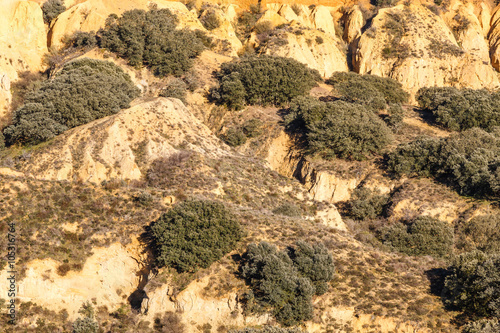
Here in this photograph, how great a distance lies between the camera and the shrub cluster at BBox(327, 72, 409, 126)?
5698cm

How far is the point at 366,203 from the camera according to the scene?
1773 inches

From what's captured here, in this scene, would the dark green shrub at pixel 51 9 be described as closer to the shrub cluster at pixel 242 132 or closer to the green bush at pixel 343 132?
the shrub cluster at pixel 242 132

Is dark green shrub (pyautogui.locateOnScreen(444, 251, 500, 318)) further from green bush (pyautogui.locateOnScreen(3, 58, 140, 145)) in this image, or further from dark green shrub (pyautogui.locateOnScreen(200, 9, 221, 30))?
dark green shrub (pyautogui.locateOnScreen(200, 9, 221, 30))

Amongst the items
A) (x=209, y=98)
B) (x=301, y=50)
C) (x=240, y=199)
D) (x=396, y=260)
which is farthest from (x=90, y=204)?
(x=301, y=50)

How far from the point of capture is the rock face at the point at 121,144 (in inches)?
1613

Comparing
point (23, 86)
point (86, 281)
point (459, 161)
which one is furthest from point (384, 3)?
point (86, 281)

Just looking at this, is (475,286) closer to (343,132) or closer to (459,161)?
(459,161)

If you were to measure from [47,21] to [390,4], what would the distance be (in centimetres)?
4743

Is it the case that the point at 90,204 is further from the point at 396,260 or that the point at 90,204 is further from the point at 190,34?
the point at 190,34

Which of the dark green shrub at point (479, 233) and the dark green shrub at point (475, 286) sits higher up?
the dark green shrub at point (475, 286)

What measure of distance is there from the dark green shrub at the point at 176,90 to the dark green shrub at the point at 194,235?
27.5 metres

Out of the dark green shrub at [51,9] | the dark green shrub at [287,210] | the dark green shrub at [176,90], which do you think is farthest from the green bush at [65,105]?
the dark green shrub at [51,9]

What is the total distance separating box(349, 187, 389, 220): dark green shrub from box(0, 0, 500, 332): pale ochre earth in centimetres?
96

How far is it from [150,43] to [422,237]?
3698 centimetres
